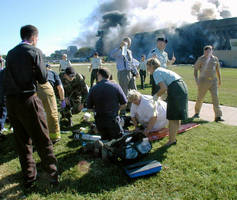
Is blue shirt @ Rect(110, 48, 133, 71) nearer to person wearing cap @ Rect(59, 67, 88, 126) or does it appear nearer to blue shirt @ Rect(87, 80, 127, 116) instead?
person wearing cap @ Rect(59, 67, 88, 126)

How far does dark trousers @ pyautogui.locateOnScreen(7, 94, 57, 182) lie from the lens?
2.50 m

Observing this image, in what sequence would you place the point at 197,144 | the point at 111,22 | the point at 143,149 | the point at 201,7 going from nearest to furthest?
the point at 143,149 → the point at 197,144 → the point at 201,7 → the point at 111,22

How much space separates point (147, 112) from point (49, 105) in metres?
1.96

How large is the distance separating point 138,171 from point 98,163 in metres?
0.79

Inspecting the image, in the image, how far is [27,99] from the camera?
250cm

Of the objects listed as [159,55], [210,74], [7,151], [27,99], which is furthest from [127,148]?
[210,74]

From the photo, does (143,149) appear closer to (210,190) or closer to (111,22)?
(210,190)

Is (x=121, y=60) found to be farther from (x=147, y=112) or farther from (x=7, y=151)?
(x=7, y=151)

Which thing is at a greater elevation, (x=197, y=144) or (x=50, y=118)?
(x=50, y=118)

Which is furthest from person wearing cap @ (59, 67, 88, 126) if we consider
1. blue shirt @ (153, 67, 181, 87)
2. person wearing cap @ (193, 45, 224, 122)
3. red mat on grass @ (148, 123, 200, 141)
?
person wearing cap @ (193, 45, 224, 122)

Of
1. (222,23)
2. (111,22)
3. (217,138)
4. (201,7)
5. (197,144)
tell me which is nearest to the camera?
(197,144)

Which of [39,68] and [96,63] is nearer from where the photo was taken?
[39,68]

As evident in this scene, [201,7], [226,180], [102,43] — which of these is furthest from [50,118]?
[102,43]

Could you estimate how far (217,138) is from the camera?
4281 mm
